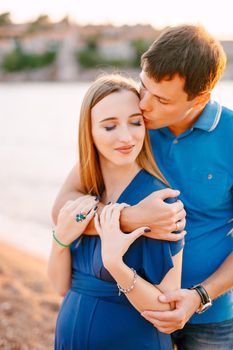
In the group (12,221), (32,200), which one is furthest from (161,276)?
(32,200)

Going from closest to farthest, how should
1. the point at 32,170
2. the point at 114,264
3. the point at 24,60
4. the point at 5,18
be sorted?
the point at 114,264, the point at 32,170, the point at 5,18, the point at 24,60

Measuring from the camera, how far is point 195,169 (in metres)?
2.21

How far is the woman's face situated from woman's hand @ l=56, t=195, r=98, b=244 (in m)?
0.18

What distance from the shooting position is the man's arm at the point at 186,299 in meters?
1.94

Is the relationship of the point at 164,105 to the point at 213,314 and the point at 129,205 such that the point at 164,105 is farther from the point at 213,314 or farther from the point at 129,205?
the point at 213,314

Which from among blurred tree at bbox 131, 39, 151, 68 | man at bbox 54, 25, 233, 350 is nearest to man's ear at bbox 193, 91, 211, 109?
man at bbox 54, 25, 233, 350

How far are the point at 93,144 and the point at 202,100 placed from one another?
0.42m

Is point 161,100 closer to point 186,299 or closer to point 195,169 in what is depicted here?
point 195,169

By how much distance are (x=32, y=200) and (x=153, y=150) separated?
7612 mm

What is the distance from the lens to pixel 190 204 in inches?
86.4

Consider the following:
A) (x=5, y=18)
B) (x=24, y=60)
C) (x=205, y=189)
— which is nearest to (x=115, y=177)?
(x=205, y=189)

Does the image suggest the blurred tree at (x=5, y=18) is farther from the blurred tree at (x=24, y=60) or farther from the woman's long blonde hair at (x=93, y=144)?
the woman's long blonde hair at (x=93, y=144)

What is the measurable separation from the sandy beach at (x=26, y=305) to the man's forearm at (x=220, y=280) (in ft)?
5.89

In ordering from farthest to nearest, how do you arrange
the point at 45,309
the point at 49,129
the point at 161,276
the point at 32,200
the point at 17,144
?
the point at 49,129 → the point at 17,144 → the point at 32,200 → the point at 45,309 → the point at 161,276
